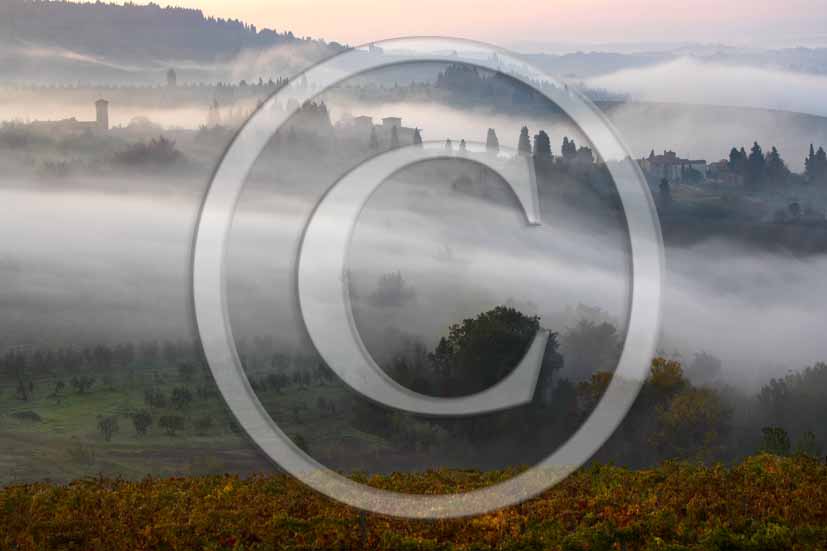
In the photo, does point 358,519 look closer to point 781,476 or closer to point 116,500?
point 116,500

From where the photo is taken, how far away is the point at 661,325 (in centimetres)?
16250

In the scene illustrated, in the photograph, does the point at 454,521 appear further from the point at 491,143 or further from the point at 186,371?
the point at 491,143

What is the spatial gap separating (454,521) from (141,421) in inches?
3662

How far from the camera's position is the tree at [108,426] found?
102675 mm

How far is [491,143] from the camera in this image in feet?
500

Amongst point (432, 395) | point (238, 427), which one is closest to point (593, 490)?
point (432, 395)

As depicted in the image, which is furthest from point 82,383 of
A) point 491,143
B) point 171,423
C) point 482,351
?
point 491,143

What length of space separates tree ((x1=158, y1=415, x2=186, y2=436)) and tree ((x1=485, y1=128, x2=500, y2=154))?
49702 millimetres

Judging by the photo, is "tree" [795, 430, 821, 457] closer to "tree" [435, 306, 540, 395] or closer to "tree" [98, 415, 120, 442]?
"tree" [435, 306, 540, 395]

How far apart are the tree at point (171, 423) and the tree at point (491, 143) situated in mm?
49702

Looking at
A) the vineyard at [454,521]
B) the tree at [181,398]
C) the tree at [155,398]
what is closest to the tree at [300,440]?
the tree at [181,398]

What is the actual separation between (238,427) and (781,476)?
279ft

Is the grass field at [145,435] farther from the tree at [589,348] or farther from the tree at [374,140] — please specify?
the tree at [374,140]

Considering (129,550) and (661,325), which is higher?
(129,550)
